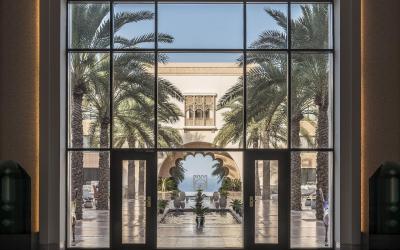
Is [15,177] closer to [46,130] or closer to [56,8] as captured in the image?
[46,130]

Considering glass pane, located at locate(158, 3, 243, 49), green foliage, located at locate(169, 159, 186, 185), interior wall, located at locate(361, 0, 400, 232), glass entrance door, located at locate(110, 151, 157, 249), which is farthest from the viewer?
glass pane, located at locate(158, 3, 243, 49)

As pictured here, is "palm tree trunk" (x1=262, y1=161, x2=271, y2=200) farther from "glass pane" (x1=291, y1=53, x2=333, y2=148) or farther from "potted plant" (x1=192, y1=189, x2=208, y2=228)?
"potted plant" (x1=192, y1=189, x2=208, y2=228)

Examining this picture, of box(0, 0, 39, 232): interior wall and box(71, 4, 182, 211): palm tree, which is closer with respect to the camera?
box(0, 0, 39, 232): interior wall

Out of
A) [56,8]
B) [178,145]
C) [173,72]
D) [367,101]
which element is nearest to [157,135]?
[178,145]

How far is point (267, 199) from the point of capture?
16.7 metres

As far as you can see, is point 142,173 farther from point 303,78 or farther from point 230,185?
point 303,78

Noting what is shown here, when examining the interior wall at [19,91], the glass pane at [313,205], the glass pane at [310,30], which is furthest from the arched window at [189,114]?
the interior wall at [19,91]

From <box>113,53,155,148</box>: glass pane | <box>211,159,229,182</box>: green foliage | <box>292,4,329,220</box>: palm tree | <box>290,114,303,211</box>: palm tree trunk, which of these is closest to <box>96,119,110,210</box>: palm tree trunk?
<box>113,53,155,148</box>: glass pane

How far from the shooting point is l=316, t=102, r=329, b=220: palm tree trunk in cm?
1664

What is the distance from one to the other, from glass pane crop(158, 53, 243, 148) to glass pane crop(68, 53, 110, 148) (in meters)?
1.49

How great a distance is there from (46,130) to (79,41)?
267 cm

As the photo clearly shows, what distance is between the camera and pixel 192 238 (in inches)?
656

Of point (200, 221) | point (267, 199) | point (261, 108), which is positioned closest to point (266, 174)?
point (267, 199)

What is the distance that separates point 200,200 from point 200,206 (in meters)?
0.19
